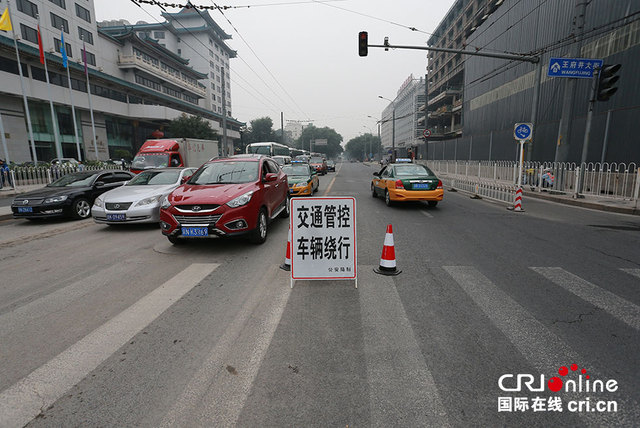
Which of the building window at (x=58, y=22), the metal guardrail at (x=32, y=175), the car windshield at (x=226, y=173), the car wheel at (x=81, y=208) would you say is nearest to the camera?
the car windshield at (x=226, y=173)

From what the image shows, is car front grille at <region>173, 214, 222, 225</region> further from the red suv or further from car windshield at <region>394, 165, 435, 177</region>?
car windshield at <region>394, 165, 435, 177</region>

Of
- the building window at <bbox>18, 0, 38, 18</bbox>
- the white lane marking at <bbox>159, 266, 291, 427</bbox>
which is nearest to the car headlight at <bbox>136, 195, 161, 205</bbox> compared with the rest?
the white lane marking at <bbox>159, 266, 291, 427</bbox>

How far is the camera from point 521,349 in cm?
292

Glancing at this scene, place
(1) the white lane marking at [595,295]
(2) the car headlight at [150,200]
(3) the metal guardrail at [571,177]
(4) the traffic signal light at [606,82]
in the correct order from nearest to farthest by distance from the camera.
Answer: (1) the white lane marking at [595,295]
(2) the car headlight at [150,200]
(4) the traffic signal light at [606,82]
(3) the metal guardrail at [571,177]

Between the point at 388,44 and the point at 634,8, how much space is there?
423 inches

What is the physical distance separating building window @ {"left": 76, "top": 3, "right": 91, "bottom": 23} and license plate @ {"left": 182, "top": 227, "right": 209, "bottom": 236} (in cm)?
4755

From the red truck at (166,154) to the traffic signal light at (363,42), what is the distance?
35.8ft

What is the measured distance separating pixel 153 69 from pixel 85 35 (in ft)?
30.2

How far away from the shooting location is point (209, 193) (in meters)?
6.20

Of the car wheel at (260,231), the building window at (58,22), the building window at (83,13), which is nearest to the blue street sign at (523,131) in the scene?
the car wheel at (260,231)

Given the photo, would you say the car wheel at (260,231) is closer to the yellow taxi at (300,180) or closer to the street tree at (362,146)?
the yellow taxi at (300,180)

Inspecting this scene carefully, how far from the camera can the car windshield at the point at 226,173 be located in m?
6.98

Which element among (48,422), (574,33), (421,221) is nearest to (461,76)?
(574,33)

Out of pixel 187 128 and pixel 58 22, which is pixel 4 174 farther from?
pixel 187 128
